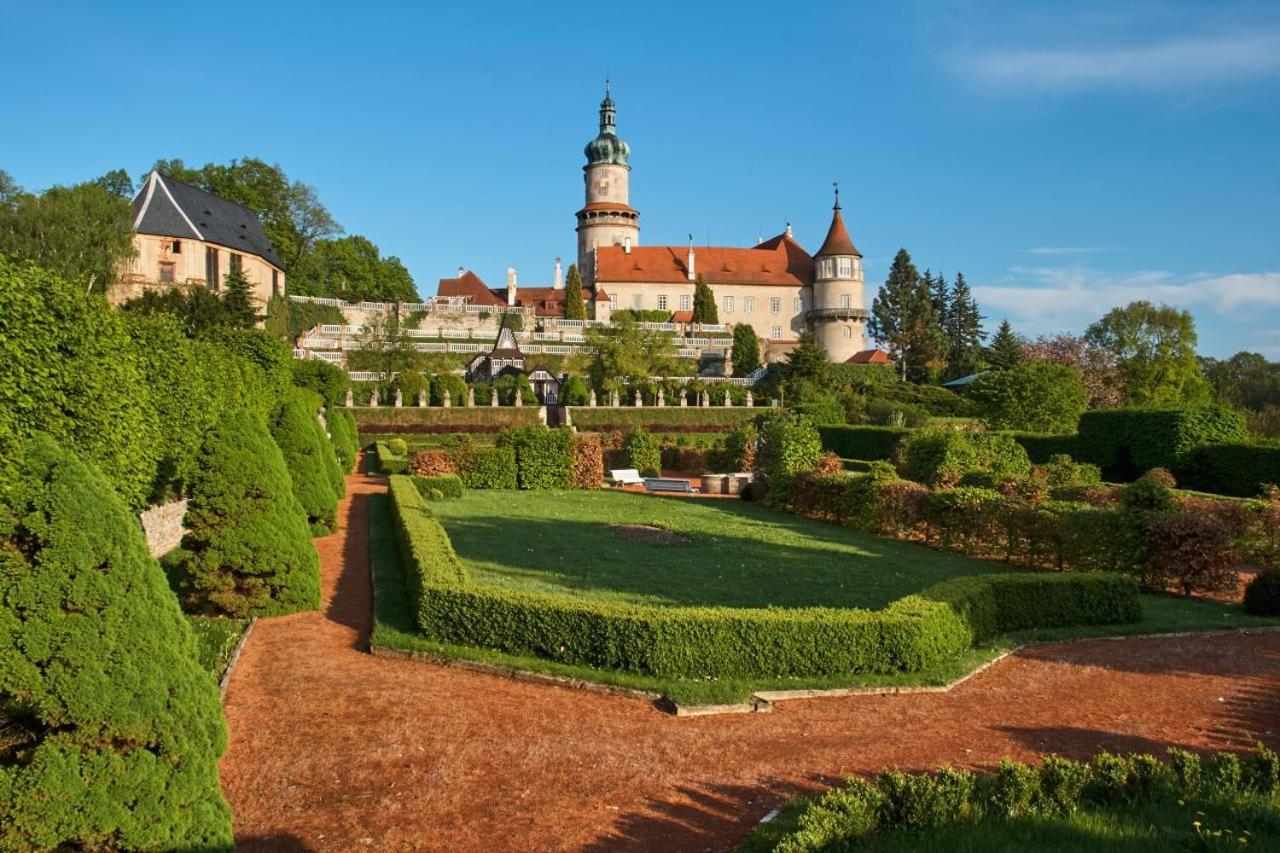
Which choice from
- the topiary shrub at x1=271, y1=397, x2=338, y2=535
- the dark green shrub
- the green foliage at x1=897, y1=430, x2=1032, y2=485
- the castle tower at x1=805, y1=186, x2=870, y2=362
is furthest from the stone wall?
the castle tower at x1=805, y1=186, x2=870, y2=362

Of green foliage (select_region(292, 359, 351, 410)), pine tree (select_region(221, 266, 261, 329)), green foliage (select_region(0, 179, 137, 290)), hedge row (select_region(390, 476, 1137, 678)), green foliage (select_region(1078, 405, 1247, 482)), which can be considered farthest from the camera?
green foliage (select_region(0, 179, 137, 290))

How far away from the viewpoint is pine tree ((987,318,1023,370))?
211 feet

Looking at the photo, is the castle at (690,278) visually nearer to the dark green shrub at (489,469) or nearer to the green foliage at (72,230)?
the green foliage at (72,230)

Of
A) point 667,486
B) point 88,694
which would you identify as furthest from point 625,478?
point 88,694

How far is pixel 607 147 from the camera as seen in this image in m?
91.4

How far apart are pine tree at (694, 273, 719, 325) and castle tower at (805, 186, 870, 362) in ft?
32.2

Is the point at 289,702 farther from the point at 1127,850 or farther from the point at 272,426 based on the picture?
the point at 272,426

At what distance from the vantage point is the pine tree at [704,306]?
3110 inches

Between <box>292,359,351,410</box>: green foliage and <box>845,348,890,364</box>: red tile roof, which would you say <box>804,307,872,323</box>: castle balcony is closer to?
<box>845,348,890,364</box>: red tile roof

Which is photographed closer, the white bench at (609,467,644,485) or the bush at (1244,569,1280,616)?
the bush at (1244,569,1280,616)

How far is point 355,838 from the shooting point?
5.48 meters

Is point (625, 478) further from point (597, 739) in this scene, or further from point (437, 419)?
point (597, 739)

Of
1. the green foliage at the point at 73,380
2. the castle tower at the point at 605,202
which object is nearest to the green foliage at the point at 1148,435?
the green foliage at the point at 73,380

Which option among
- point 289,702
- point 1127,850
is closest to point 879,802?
point 1127,850
